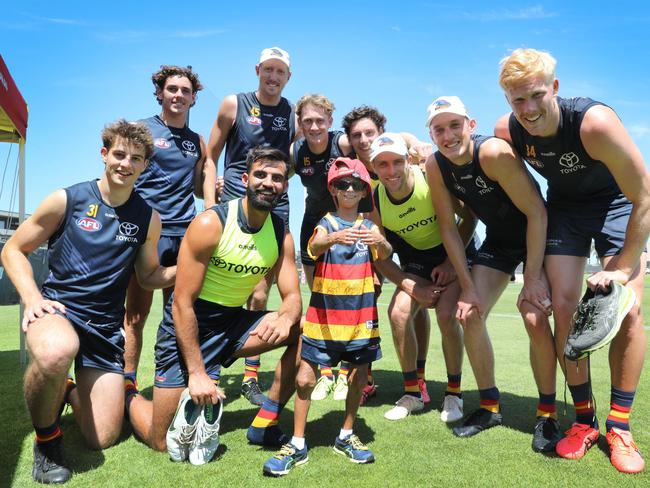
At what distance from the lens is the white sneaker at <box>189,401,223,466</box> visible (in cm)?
327

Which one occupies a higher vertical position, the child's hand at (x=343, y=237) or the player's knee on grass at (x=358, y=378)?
the child's hand at (x=343, y=237)

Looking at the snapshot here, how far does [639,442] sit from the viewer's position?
3580 millimetres

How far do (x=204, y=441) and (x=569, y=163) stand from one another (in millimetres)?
3018

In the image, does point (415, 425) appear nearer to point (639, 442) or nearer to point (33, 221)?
point (639, 442)

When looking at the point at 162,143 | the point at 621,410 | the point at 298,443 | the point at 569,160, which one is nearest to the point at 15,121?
the point at 162,143

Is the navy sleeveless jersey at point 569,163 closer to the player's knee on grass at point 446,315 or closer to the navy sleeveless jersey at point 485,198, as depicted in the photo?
the navy sleeveless jersey at point 485,198

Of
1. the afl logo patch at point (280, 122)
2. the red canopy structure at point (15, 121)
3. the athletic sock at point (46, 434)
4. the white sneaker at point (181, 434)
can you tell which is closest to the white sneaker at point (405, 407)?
the white sneaker at point (181, 434)

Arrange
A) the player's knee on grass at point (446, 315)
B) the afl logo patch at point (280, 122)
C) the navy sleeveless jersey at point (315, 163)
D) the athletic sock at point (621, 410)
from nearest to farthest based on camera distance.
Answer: the athletic sock at point (621, 410)
the player's knee on grass at point (446, 315)
the navy sleeveless jersey at point (315, 163)
the afl logo patch at point (280, 122)

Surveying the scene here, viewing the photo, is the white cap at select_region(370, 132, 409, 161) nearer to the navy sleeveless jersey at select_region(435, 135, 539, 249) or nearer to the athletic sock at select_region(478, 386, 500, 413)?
the navy sleeveless jersey at select_region(435, 135, 539, 249)

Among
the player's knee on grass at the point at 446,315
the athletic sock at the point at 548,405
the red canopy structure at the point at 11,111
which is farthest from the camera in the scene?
the red canopy structure at the point at 11,111

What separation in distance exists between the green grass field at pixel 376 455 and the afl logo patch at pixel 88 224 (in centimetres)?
150

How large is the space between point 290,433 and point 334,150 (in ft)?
8.77

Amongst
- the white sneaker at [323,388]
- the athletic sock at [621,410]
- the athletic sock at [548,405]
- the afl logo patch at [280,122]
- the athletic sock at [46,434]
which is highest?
the afl logo patch at [280,122]

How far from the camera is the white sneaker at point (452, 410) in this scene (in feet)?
13.6
